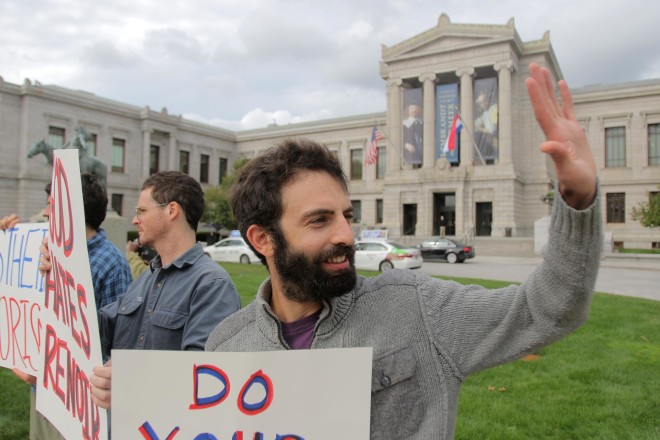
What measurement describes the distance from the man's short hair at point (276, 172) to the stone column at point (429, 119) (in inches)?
1657

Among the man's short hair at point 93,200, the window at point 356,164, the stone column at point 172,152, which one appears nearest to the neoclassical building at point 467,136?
the stone column at point 172,152

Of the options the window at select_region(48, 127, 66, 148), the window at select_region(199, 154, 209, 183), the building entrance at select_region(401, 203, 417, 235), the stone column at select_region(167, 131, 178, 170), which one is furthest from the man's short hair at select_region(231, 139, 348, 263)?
the window at select_region(199, 154, 209, 183)

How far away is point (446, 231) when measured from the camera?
43875 millimetres

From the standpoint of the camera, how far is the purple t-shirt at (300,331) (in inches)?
67.5

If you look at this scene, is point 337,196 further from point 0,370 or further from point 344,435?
point 0,370

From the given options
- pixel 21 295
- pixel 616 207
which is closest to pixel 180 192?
pixel 21 295

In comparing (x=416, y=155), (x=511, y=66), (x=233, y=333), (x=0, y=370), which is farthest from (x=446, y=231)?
(x=233, y=333)

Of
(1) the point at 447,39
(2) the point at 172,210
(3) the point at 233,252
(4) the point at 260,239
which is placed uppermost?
(1) the point at 447,39

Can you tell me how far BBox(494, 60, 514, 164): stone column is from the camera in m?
40.3

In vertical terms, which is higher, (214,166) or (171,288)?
A: (214,166)

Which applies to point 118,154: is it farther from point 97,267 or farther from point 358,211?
point 97,267

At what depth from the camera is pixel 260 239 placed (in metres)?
1.87

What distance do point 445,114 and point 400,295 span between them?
43.0 meters

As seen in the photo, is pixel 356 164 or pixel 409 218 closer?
pixel 409 218
